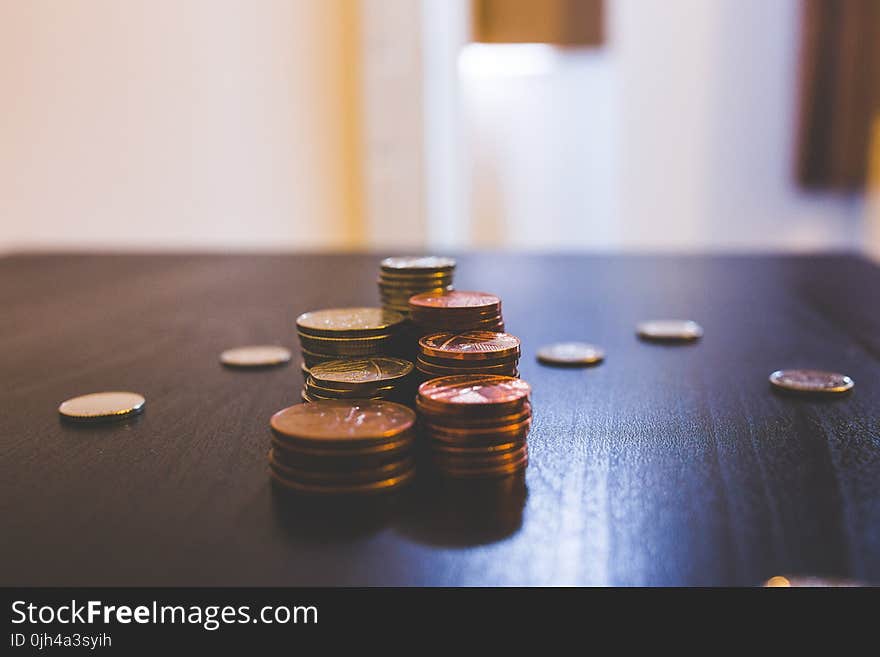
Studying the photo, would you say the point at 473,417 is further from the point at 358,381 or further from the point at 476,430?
the point at 358,381

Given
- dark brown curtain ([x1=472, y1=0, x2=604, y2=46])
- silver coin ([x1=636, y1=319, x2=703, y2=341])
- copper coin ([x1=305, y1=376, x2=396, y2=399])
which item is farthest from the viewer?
dark brown curtain ([x1=472, y1=0, x2=604, y2=46])

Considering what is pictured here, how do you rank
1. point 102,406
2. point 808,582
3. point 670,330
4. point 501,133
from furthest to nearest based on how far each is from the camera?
point 501,133 → point 670,330 → point 102,406 → point 808,582

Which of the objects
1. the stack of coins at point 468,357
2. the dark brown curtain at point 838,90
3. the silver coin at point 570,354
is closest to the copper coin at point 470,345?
the stack of coins at point 468,357

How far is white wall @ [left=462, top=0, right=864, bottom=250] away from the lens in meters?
3.53

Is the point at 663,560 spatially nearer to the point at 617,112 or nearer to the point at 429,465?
the point at 429,465

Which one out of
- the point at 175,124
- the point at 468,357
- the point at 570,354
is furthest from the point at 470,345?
the point at 175,124

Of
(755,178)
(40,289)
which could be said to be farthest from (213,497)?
(755,178)

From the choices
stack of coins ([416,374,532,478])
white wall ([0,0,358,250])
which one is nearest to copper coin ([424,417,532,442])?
stack of coins ([416,374,532,478])

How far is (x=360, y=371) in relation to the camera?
694 mm

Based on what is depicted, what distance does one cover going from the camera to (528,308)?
1.31m

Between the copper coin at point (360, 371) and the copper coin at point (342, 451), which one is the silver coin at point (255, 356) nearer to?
the copper coin at point (360, 371)

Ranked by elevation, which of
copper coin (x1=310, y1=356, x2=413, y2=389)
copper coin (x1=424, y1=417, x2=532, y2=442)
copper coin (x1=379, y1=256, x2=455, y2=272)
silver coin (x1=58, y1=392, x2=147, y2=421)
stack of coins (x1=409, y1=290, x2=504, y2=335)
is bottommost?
silver coin (x1=58, y1=392, x2=147, y2=421)

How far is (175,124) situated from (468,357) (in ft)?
8.08

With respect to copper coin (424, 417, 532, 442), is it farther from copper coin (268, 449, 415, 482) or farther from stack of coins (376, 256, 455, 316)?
stack of coins (376, 256, 455, 316)
